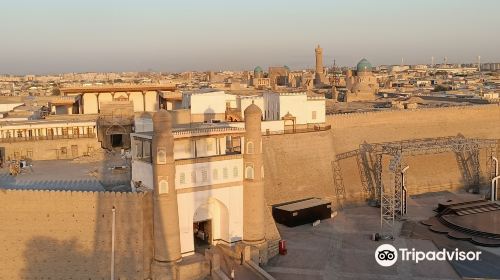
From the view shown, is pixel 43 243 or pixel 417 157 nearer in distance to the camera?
pixel 43 243

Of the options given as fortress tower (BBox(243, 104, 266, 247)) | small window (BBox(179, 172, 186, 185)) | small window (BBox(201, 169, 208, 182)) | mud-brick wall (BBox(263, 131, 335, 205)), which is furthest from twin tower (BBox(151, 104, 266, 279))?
mud-brick wall (BBox(263, 131, 335, 205))

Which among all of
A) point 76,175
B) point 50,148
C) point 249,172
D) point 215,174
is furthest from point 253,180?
point 50,148

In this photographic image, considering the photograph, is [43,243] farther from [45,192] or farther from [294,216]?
[294,216]

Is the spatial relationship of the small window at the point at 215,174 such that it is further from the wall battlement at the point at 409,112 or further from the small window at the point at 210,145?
the wall battlement at the point at 409,112

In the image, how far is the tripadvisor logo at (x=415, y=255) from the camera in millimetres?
23203

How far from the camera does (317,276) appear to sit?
2159 centimetres

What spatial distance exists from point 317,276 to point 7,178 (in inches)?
574

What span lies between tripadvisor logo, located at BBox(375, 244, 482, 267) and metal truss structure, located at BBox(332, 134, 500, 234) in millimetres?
5025

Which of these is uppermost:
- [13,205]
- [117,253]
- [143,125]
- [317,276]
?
[143,125]

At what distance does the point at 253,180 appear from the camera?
22.9m

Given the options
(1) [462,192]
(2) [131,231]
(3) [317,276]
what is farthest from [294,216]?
(1) [462,192]

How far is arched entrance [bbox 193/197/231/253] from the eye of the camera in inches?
892

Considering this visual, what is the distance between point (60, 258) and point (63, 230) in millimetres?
1086

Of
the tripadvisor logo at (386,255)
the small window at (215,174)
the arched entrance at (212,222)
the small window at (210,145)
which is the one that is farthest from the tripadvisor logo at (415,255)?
the small window at (210,145)
